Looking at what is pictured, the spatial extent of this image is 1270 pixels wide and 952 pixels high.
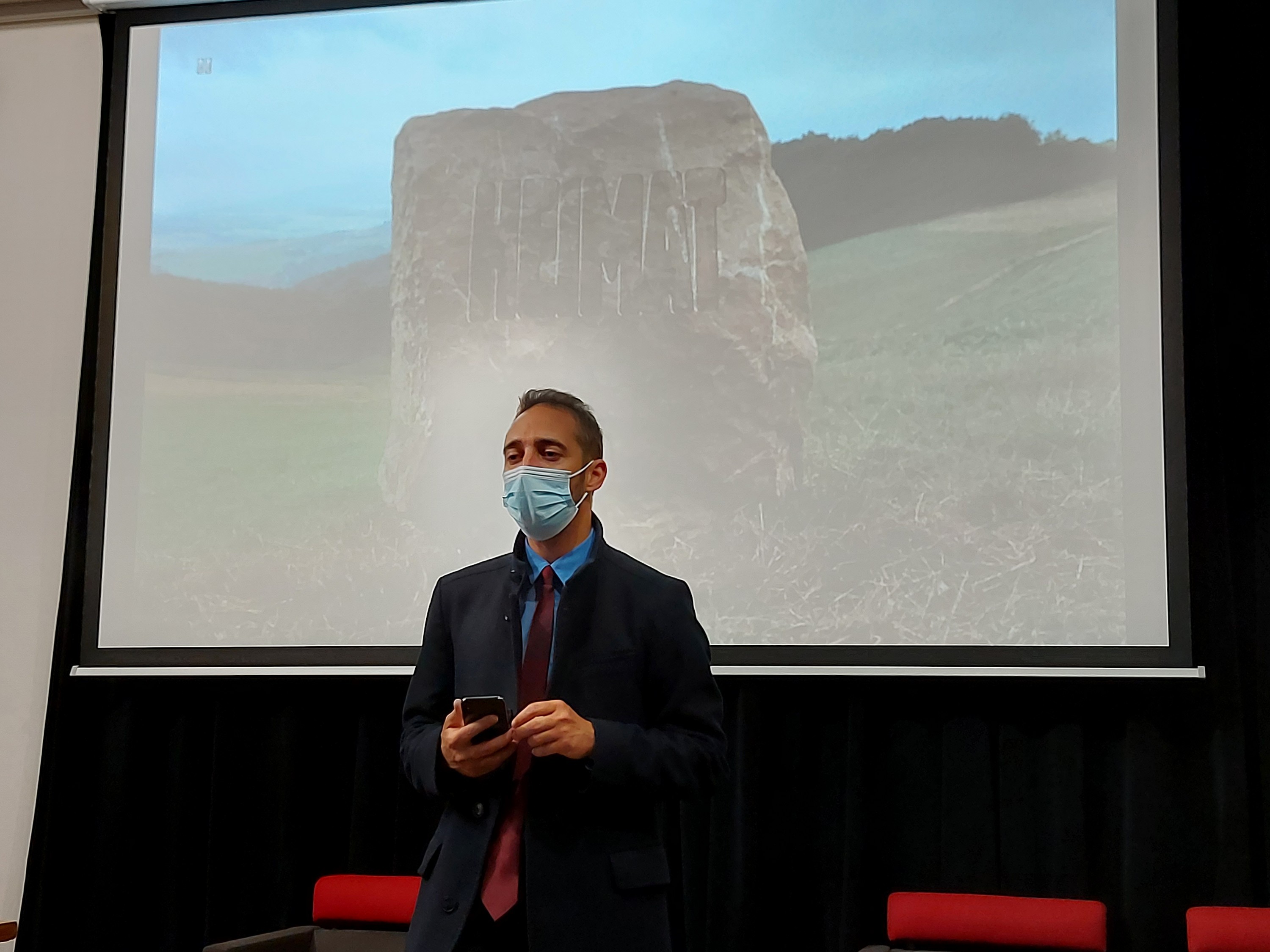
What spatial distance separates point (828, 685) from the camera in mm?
3475

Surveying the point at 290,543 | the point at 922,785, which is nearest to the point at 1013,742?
the point at 922,785

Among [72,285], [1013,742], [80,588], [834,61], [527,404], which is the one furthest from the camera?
[72,285]

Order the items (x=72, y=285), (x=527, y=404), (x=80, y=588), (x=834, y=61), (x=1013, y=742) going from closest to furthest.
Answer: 1. (x=527, y=404)
2. (x=1013, y=742)
3. (x=834, y=61)
4. (x=80, y=588)
5. (x=72, y=285)

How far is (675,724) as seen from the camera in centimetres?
209

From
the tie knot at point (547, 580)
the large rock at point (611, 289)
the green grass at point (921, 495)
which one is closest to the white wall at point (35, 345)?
the green grass at point (921, 495)

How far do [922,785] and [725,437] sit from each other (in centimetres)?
106

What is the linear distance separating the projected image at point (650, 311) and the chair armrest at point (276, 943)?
2.61 feet

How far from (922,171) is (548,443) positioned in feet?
5.98

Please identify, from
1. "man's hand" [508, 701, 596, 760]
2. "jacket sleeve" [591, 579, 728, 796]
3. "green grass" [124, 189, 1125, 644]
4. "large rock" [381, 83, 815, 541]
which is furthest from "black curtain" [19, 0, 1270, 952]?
"man's hand" [508, 701, 596, 760]

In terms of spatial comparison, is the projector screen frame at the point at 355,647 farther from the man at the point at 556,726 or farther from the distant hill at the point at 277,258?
the man at the point at 556,726

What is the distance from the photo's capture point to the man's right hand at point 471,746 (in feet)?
6.13

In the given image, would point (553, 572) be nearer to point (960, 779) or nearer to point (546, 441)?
point (546, 441)

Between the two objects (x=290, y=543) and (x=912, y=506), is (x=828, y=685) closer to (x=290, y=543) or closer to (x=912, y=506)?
(x=912, y=506)

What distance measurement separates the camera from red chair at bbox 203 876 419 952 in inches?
128
